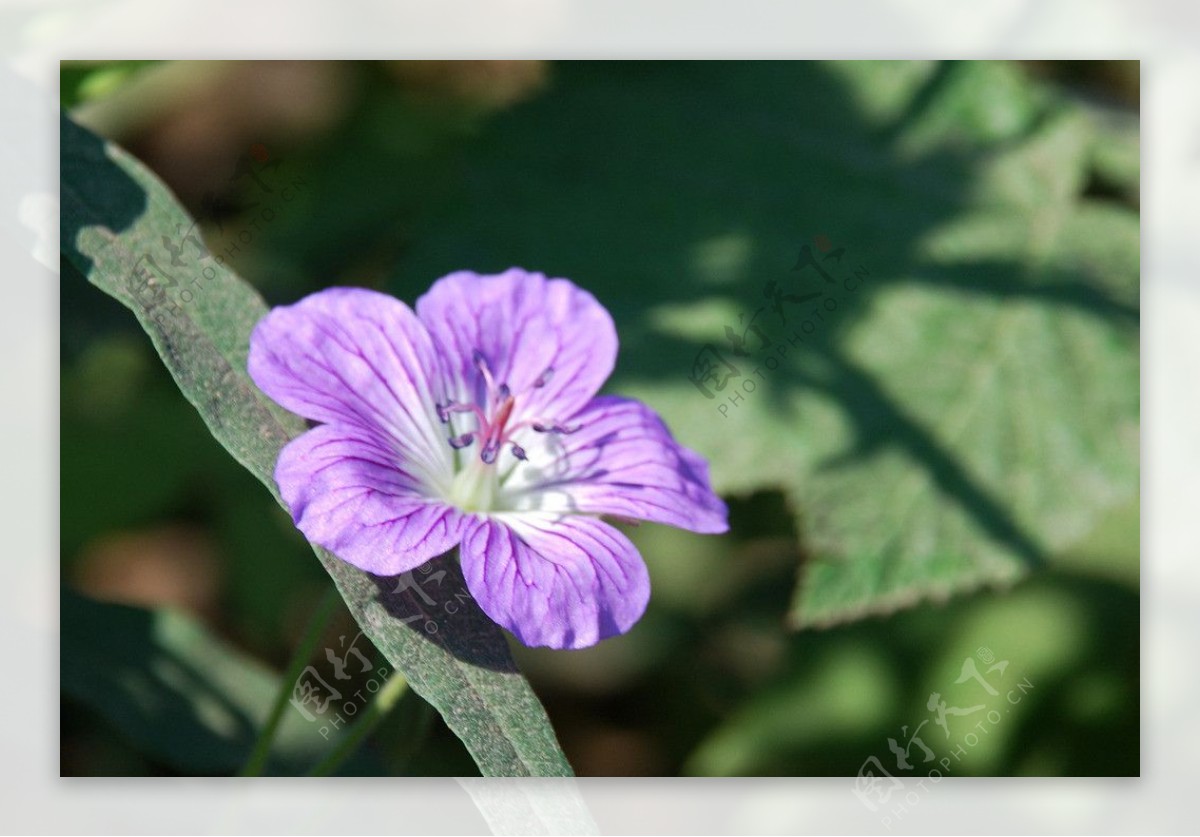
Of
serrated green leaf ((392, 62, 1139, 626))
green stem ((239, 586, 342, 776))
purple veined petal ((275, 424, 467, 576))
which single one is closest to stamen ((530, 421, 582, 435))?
purple veined petal ((275, 424, 467, 576))

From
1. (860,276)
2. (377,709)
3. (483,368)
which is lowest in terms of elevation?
(377,709)

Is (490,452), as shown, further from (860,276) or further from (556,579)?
(860,276)

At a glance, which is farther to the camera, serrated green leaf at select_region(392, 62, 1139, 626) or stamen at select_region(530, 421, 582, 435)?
serrated green leaf at select_region(392, 62, 1139, 626)

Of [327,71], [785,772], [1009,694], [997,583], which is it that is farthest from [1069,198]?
[327,71]

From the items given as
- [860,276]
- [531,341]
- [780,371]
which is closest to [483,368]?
[531,341]

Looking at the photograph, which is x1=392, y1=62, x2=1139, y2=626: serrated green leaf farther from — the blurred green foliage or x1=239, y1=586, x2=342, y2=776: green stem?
x1=239, y1=586, x2=342, y2=776: green stem
